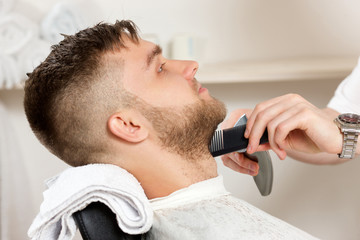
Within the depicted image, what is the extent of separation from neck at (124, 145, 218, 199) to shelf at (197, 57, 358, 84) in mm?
873

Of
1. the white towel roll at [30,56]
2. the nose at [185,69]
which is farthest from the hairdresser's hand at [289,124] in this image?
the white towel roll at [30,56]

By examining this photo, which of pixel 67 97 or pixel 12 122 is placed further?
pixel 12 122

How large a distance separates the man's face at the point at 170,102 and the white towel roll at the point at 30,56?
2.86 feet

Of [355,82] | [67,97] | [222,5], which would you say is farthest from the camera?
[222,5]

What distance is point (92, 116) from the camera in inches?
44.1

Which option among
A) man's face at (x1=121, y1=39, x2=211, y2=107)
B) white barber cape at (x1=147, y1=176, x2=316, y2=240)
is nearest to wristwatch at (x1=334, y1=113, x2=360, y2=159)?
white barber cape at (x1=147, y1=176, x2=316, y2=240)

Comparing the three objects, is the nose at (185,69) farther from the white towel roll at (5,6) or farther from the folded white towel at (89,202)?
the white towel roll at (5,6)

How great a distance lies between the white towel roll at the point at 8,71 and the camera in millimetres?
1917

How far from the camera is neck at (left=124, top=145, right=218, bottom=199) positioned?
1148 millimetres

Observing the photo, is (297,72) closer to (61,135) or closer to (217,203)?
(217,203)

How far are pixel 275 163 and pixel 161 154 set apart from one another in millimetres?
1267

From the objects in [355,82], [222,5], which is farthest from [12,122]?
[355,82]

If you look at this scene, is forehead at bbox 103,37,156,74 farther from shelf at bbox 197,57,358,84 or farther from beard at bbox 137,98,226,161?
shelf at bbox 197,57,358,84

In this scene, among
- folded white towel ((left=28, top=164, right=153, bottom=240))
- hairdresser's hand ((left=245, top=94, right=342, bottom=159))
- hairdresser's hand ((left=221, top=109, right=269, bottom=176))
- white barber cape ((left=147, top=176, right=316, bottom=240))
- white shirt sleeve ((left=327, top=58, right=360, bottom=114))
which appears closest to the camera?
folded white towel ((left=28, top=164, right=153, bottom=240))
